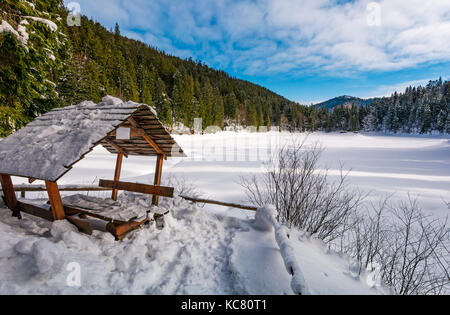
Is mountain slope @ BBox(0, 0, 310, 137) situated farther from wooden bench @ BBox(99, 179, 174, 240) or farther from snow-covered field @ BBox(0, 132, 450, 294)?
snow-covered field @ BBox(0, 132, 450, 294)

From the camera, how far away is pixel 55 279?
241 centimetres

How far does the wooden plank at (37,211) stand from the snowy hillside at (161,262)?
0.21m

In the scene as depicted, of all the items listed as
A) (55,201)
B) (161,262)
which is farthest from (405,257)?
(55,201)

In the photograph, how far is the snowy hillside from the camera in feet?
8.02

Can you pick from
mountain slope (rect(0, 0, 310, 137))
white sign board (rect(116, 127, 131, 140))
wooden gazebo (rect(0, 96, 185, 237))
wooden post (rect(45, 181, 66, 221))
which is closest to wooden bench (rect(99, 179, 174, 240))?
wooden gazebo (rect(0, 96, 185, 237))

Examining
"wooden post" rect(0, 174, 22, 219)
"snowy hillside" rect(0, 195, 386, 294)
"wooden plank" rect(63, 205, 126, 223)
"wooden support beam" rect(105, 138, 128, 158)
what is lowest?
"snowy hillside" rect(0, 195, 386, 294)

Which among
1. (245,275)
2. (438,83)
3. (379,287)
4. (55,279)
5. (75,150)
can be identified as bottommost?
(379,287)

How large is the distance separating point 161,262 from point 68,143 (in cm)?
253

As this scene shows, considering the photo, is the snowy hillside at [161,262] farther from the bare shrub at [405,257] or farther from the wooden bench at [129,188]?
the bare shrub at [405,257]

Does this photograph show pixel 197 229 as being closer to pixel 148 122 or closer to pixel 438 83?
pixel 148 122

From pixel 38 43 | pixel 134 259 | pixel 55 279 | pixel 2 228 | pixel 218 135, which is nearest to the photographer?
pixel 55 279

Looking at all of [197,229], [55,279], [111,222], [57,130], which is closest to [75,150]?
[57,130]

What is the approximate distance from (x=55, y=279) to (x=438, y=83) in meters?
172

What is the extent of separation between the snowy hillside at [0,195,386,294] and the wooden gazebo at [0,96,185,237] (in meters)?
0.46
